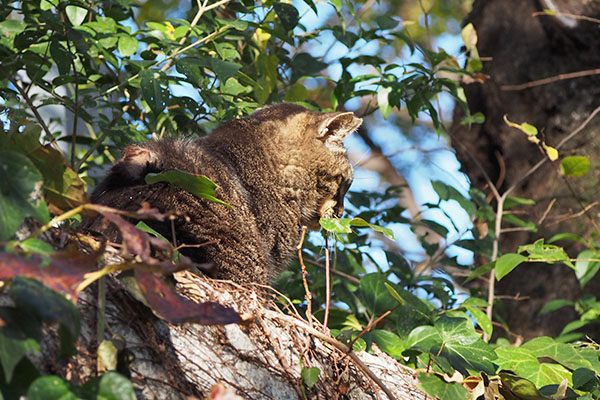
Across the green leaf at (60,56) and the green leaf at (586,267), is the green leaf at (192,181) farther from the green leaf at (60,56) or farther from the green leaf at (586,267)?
the green leaf at (586,267)

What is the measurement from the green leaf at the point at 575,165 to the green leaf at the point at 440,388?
2.00 m

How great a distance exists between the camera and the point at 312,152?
10.6 ft

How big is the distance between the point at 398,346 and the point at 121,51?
5.01 ft

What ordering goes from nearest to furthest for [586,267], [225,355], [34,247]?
[34,247] < [225,355] < [586,267]

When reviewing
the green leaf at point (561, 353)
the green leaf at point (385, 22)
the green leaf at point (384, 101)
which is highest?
the green leaf at point (385, 22)

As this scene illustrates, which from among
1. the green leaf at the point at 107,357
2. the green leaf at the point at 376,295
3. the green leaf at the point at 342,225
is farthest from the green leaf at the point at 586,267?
the green leaf at the point at 107,357

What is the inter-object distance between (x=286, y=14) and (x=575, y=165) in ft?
5.65

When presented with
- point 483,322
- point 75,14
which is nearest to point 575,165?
point 483,322

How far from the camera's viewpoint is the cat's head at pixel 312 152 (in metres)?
3.15

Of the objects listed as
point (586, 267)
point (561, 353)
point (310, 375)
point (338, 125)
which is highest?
point (338, 125)

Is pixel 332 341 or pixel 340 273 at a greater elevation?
pixel 332 341

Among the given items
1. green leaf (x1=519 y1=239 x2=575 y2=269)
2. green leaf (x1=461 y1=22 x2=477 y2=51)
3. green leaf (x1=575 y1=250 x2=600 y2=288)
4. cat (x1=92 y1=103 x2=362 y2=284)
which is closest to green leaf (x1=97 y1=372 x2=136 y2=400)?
cat (x1=92 y1=103 x2=362 y2=284)

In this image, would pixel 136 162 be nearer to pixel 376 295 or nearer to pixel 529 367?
pixel 376 295

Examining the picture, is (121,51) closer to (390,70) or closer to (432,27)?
(390,70)
